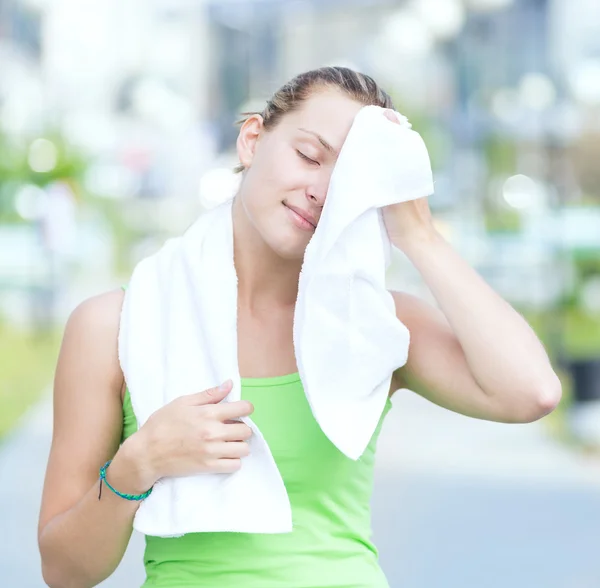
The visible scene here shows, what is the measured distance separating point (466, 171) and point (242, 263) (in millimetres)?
6848

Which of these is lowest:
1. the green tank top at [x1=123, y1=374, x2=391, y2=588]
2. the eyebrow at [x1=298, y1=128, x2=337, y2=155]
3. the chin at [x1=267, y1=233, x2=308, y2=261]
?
the green tank top at [x1=123, y1=374, x2=391, y2=588]

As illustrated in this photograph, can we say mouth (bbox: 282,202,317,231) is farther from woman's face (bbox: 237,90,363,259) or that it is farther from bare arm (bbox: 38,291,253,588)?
bare arm (bbox: 38,291,253,588)

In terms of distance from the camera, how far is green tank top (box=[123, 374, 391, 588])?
1343 mm

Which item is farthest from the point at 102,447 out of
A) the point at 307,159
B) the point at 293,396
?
the point at 307,159

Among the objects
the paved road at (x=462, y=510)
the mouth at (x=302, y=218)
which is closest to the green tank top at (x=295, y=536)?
the mouth at (x=302, y=218)

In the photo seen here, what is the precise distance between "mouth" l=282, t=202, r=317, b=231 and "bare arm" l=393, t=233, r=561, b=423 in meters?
0.13

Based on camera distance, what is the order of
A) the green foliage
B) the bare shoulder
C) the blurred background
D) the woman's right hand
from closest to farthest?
A: the woman's right hand
the bare shoulder
the blurred background
the green foliage

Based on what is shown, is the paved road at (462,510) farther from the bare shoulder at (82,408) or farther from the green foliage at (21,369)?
the bare shoulder at (82,408)

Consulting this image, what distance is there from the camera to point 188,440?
1.27 meters

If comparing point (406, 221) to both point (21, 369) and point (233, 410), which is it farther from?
point (21, 369)

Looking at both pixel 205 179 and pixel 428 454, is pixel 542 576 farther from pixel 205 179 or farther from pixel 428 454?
pixel 205 179

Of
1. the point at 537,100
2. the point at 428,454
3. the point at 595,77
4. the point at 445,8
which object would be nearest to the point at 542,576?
the point at 428,454

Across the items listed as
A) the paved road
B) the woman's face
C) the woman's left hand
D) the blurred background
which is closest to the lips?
the woman's face

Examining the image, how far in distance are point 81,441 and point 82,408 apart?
4 centimetres
